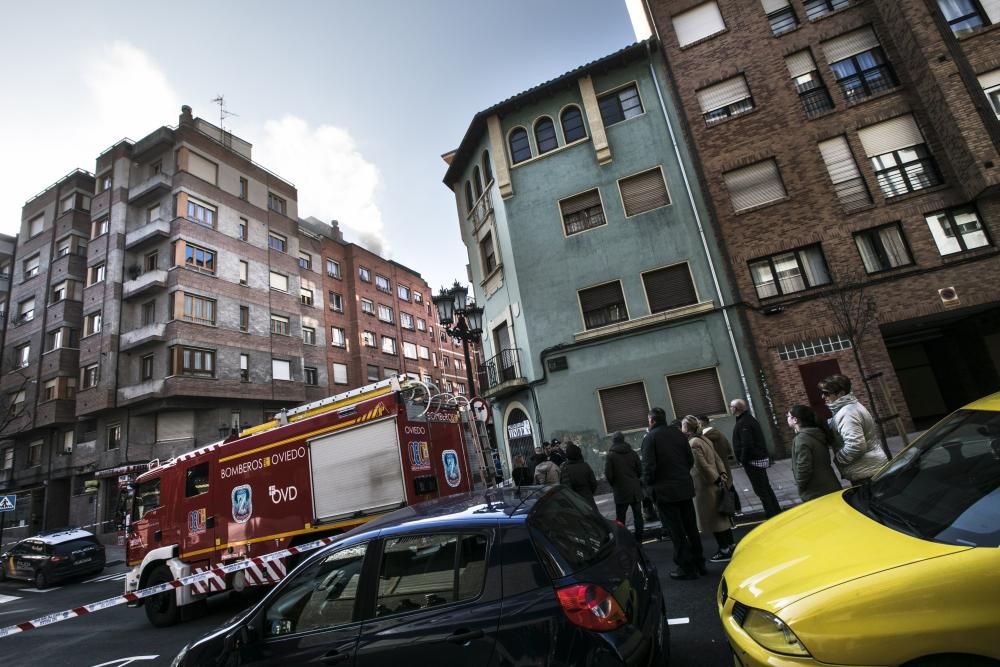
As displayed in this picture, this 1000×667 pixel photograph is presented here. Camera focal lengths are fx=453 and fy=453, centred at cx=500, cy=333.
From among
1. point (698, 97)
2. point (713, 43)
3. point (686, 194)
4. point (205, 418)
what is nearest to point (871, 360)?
point (686, 194)

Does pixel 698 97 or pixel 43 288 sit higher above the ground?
pixel 43 288

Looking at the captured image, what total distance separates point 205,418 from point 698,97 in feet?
85.1

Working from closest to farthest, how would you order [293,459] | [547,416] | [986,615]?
[986,615]
[293,459]
[547,416]

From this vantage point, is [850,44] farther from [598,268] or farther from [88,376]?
[88,376]

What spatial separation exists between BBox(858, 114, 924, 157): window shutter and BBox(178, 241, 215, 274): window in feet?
94.6

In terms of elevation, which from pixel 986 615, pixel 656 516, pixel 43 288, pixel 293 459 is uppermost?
pixel 43 288

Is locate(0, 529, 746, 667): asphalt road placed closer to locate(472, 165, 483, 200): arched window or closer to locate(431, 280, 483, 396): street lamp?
locate(431, 280, 483, 396): street lamp

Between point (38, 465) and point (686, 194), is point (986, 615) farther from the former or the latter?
point (38, 465)

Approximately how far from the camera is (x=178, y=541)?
802 cm

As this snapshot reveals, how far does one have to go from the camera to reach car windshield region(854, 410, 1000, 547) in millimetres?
2092

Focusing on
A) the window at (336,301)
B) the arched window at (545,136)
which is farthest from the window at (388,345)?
the arched window at (545,136)

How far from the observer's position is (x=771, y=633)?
2217mm

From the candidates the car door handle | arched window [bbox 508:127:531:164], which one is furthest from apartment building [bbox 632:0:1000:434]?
the car door handle

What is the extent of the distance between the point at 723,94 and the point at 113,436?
31.0 metres
